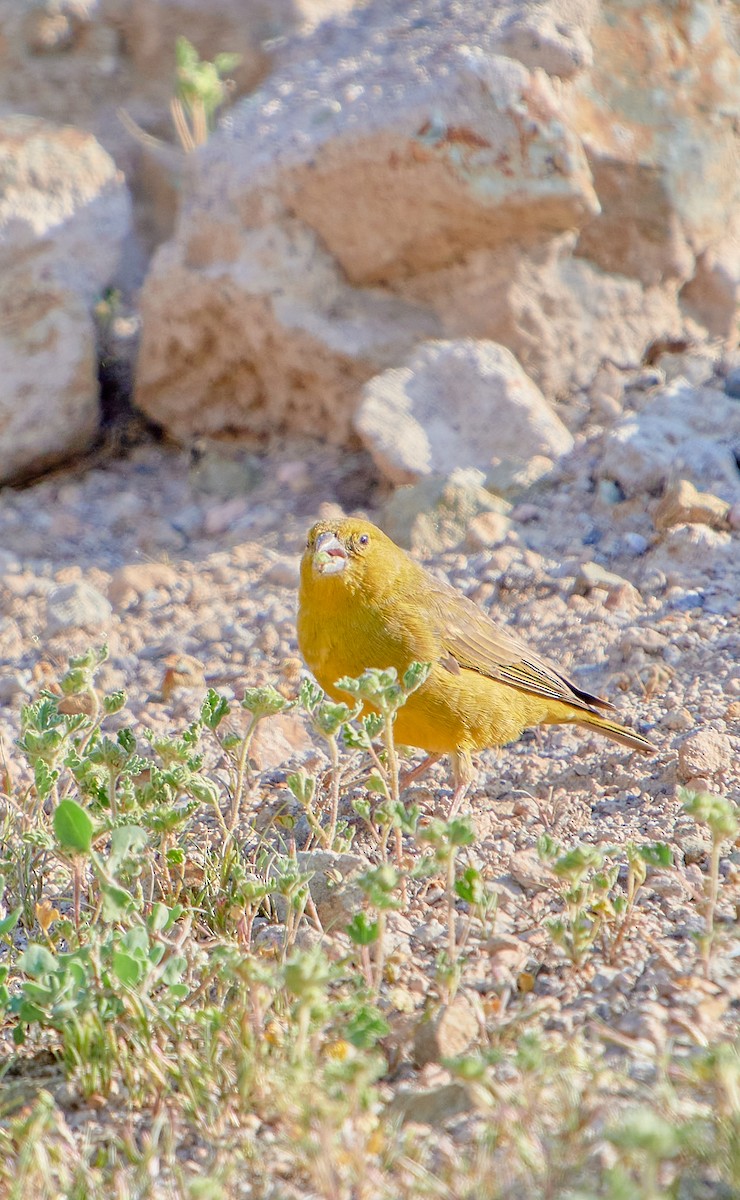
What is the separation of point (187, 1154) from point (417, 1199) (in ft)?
2.03

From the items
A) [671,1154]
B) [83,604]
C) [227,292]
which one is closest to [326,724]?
[671,1154]

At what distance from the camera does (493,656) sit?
483 cm

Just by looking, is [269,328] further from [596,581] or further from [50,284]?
[596,581]

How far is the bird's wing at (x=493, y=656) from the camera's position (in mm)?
4660

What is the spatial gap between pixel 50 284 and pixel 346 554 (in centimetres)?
363

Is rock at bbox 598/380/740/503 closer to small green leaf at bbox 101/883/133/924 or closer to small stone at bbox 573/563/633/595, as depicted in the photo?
small stone at bbox 573/563/633/595

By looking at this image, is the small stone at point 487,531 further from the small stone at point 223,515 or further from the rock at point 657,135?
the rock at point 657,135

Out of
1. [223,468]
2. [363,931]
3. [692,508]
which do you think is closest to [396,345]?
[223,468]

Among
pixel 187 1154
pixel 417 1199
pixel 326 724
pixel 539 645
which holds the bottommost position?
pixel 539 645

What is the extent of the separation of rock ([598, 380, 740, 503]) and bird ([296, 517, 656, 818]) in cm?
160

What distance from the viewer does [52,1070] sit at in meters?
2.97

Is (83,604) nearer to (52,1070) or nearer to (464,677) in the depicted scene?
(464,677)

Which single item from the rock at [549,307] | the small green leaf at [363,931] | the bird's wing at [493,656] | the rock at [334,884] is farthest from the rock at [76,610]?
the small green leaf at [363,931]

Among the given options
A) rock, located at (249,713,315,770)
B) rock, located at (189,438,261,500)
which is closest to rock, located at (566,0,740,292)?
rock, located at (189,438,261,500)
